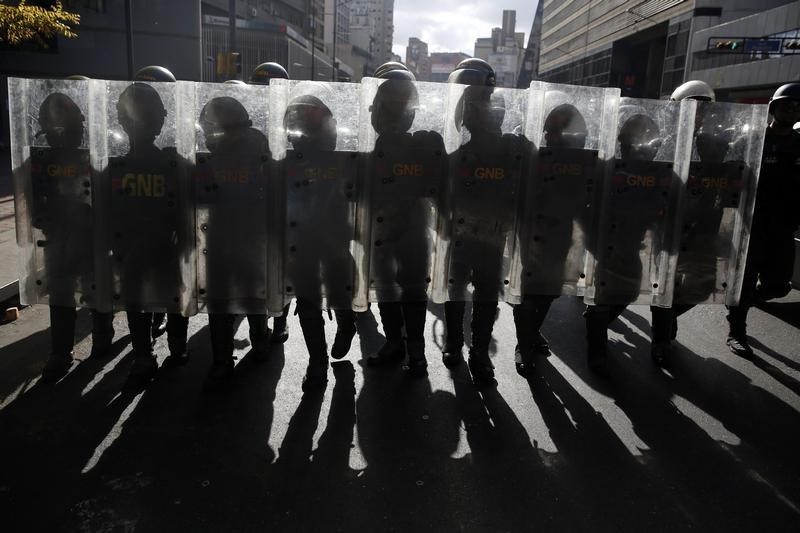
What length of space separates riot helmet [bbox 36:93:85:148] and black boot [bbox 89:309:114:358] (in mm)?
1538

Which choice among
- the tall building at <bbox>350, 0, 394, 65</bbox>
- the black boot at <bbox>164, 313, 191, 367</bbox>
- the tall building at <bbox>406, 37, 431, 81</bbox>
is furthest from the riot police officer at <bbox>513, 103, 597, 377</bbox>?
the tall building at <bbox>406, 37, 431, 81</bbox>

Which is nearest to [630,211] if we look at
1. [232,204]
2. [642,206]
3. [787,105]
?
[642,206]

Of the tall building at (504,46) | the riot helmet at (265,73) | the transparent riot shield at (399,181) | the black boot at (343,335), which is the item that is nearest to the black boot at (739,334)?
the transparent riot shield at (399,181)

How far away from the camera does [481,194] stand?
3711 millimetres

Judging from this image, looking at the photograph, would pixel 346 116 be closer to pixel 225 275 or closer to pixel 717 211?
pixel 225 275

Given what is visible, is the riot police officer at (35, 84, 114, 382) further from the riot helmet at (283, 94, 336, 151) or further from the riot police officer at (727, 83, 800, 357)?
the riot police officer at (727, 83, 800, 357)

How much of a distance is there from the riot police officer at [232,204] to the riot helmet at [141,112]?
263 millimetres

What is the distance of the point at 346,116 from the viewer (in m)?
3.55

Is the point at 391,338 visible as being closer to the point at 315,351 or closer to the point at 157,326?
the point at 315,351

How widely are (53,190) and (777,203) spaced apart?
5227 mm

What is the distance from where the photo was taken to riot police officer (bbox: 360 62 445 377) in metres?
3.56

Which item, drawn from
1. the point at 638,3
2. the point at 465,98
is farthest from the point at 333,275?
the point at 638,3

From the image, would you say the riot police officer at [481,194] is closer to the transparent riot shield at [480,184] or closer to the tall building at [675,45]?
the transparent riot shield at [480,184]

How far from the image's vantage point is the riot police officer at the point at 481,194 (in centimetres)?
364
